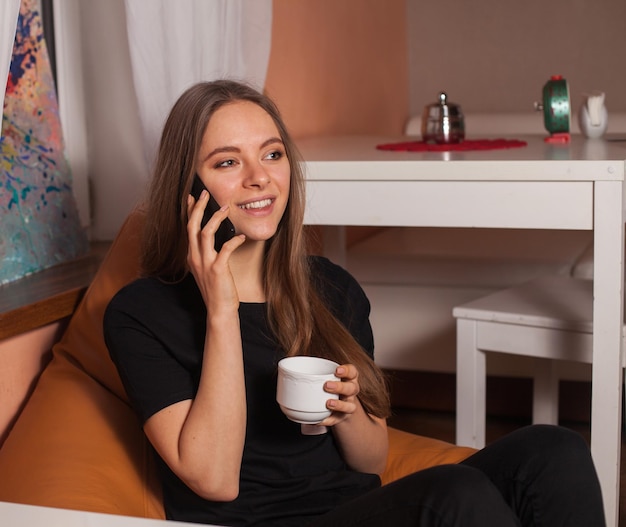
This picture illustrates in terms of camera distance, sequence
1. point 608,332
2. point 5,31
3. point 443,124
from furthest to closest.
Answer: point 443,124 < point 608,332 < point 5,31

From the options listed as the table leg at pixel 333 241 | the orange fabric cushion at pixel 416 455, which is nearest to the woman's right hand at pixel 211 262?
the orange fabric cushion at pixel 416 455

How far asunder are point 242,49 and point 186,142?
2.73 feet

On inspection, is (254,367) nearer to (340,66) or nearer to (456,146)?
(456,146)

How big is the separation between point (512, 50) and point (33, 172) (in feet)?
11.3

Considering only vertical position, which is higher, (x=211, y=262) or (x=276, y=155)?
(x=276, y=155)

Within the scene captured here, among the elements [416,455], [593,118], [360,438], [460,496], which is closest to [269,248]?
[360,438]

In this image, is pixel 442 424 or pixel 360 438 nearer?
pixel 360 438

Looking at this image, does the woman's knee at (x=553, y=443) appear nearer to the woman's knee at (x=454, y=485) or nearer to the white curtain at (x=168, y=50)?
the woman's knee at (x=454, y=485)

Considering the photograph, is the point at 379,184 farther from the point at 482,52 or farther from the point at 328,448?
the point at 482,52

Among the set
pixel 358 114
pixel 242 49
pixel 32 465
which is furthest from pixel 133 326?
pixel 358 114

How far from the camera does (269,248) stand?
1.50 meters

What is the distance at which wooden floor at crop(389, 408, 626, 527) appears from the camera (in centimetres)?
267

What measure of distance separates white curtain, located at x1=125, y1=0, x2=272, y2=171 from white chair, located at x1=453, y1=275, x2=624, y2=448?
79cm

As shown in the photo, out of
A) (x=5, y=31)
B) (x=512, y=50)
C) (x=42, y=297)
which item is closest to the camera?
(x=5, y=31)
